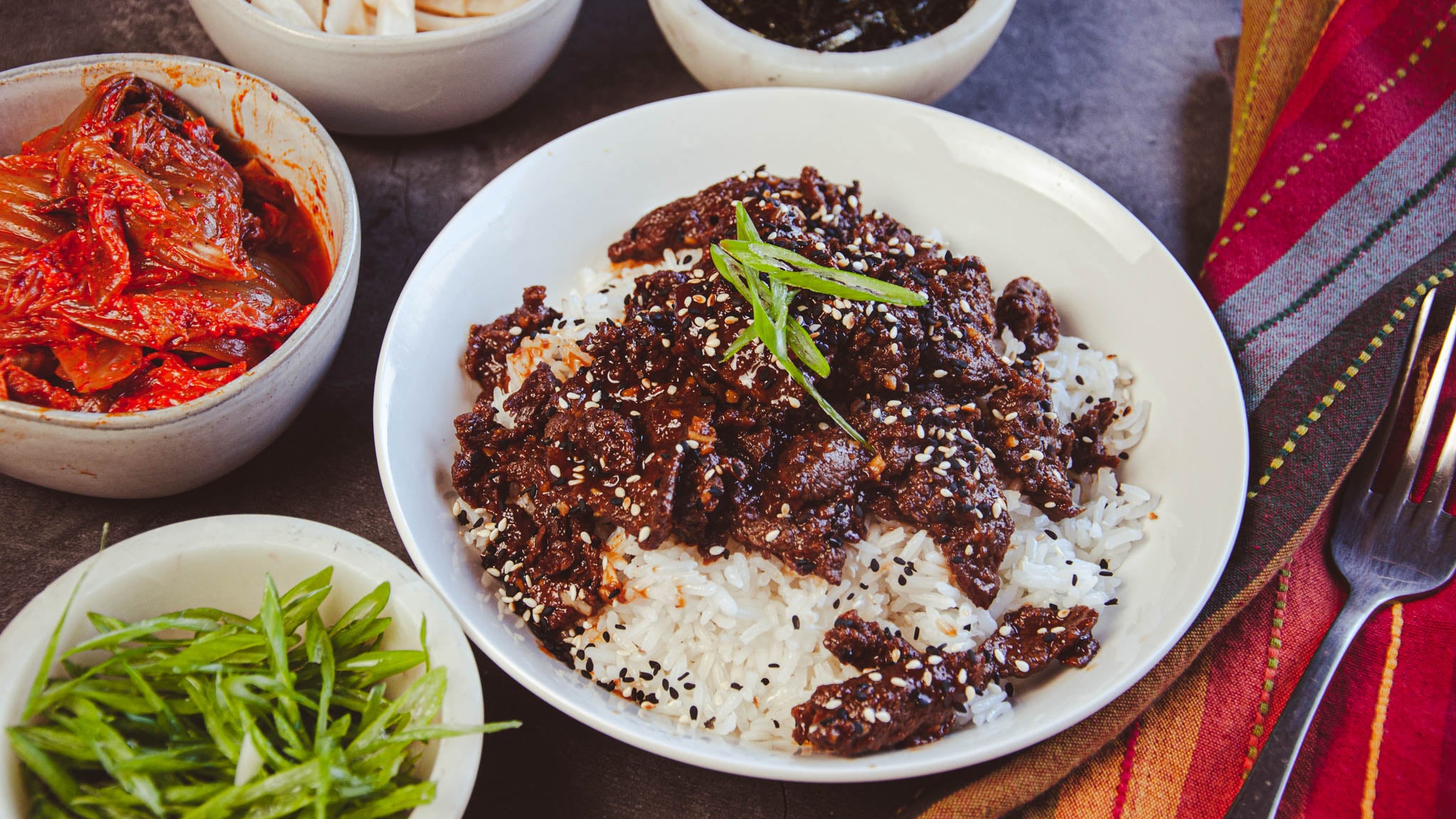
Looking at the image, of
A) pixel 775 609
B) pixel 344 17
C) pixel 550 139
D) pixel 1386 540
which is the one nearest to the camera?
pixel 775 609

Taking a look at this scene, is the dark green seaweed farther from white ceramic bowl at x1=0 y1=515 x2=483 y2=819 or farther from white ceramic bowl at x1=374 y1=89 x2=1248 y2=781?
white ceramic bowl at x1=0 y1=515 x2=483 y2=819

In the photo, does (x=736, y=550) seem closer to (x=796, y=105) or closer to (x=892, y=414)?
(x=892, y=414)

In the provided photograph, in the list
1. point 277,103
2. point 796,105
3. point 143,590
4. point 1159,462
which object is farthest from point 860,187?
point 143,590

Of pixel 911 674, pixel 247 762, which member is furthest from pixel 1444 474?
pixel 247 762

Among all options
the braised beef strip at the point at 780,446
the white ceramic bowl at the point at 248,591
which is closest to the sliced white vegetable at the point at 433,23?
the braised beef strip at the point at 780,446

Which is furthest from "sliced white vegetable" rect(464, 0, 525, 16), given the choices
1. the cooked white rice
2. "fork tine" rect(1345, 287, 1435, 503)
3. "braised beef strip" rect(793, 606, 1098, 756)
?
"fork tine" rect(1345, 287, 1435, 503)

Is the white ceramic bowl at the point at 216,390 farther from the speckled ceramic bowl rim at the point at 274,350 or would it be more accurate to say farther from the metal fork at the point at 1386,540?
the metal fork at the point at 1386,540

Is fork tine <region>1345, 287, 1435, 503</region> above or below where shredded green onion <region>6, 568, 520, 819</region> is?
above

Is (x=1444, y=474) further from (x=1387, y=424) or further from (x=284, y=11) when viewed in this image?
(x=284, y=11)
